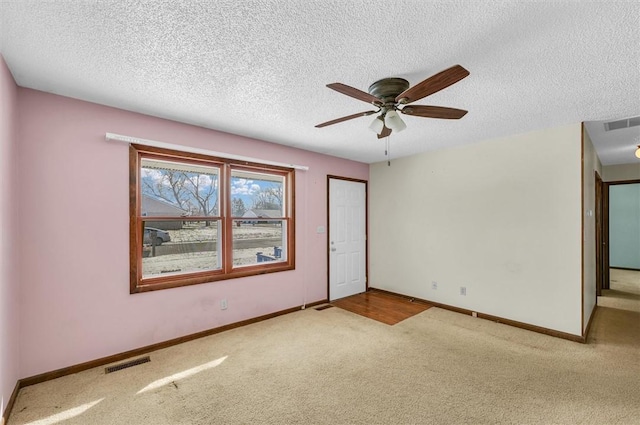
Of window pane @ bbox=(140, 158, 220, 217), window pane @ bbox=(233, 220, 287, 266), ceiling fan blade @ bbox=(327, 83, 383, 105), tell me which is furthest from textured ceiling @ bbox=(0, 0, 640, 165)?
window pane @ bbox=(233, 220, 287, 266)

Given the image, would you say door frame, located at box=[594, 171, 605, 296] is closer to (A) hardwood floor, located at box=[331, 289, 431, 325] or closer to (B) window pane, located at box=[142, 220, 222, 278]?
(A) hardwood floor, located at box=[331, 289, 431, 325]

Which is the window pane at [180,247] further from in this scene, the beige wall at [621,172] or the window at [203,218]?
the beige wall at [621,172]

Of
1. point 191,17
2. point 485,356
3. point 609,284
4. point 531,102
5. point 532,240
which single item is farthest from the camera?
point 609,284

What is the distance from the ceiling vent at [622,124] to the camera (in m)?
3.23

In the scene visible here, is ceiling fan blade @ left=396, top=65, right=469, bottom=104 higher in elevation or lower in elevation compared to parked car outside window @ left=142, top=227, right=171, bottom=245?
higher

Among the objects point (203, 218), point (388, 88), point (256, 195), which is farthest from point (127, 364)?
point (388, 88)

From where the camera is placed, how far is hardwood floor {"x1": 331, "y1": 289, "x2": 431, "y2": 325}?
4.15 metres

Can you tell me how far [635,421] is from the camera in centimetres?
201

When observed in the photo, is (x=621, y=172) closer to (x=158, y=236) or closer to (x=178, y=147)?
(x=178, y=147)

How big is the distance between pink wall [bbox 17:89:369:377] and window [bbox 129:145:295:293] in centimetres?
15

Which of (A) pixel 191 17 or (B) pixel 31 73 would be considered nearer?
(A) pixel 191 17

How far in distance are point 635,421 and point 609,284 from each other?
16.3 feet

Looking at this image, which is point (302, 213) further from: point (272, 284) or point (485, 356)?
point (485, 356)

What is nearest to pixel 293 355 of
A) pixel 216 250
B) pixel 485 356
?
pixel 216 250
